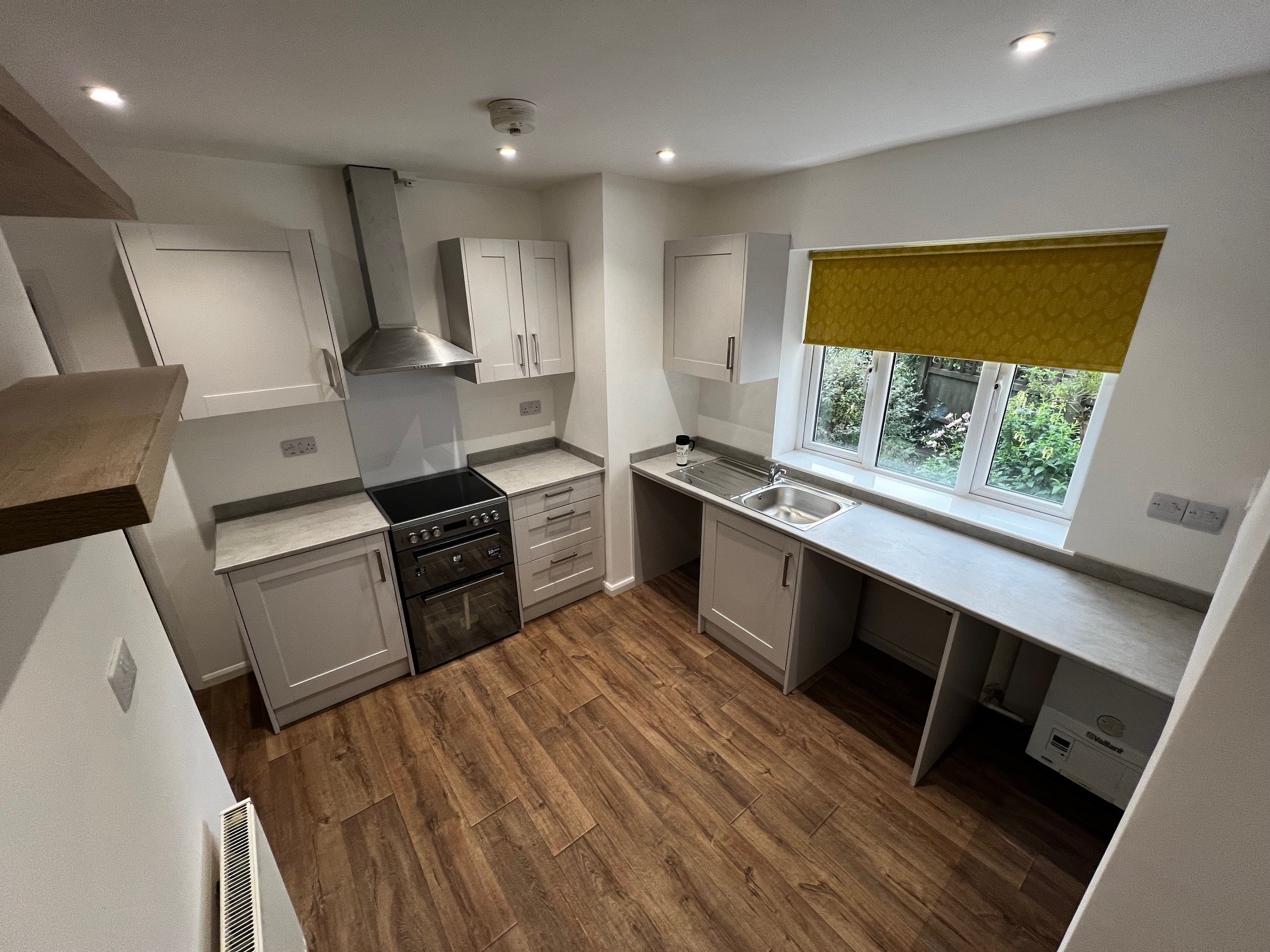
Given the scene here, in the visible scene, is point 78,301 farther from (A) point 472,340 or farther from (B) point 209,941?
(B) point 209,941

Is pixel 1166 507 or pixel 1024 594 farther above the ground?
pixel 1166 507

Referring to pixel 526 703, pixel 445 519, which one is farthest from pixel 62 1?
pixel 526 703

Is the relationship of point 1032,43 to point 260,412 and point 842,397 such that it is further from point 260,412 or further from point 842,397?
point 260,412

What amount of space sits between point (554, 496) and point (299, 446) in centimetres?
128

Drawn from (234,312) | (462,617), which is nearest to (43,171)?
(234,312)

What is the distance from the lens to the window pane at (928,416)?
2430mm

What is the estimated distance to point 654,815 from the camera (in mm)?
1989

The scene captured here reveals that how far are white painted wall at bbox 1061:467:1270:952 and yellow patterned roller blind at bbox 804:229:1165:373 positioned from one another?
106cm

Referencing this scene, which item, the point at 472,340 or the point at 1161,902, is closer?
the point at 1161,902

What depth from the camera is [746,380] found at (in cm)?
264

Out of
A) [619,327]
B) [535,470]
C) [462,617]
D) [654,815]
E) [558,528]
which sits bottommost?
[654,815]

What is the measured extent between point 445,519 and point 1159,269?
284cm

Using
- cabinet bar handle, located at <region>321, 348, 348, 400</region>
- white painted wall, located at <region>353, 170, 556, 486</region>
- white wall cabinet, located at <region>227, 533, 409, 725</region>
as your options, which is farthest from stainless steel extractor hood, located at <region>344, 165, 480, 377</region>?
white wall cabinet, located at <region>227, 533, 409, 725</region>

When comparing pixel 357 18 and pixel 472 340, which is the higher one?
pixel 357 18
